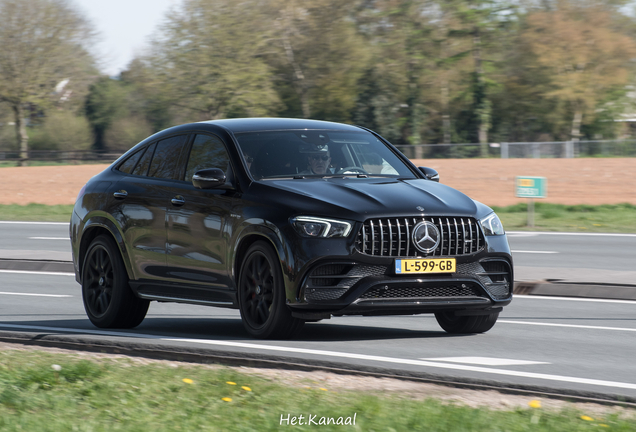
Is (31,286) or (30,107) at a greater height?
(30,107)

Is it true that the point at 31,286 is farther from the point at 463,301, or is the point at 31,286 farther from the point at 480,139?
the point at 480,139

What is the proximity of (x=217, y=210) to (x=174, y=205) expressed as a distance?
586mm

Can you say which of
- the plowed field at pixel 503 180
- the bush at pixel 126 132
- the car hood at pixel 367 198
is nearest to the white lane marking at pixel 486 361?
the car hood at pixel 367 198

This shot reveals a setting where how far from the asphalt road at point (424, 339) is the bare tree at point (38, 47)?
52.8 m

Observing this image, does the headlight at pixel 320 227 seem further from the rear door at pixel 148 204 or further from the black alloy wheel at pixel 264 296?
the rear door at pixel 148 204

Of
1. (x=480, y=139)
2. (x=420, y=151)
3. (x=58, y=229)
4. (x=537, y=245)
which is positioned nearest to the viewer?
(x=537, y=245)

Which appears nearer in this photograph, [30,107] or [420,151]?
[420,151]

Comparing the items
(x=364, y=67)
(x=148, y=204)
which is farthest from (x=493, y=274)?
(x=364, y=67)

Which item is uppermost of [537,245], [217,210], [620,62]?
[620,62]

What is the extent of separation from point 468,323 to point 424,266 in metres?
1.30

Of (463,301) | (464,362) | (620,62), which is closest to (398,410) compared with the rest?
(464,362)

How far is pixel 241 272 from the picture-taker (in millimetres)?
7793

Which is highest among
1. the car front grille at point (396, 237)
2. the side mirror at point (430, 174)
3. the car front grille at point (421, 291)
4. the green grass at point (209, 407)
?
the side mirror at point (430, 174)

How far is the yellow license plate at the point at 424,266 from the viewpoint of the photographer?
726 cm
